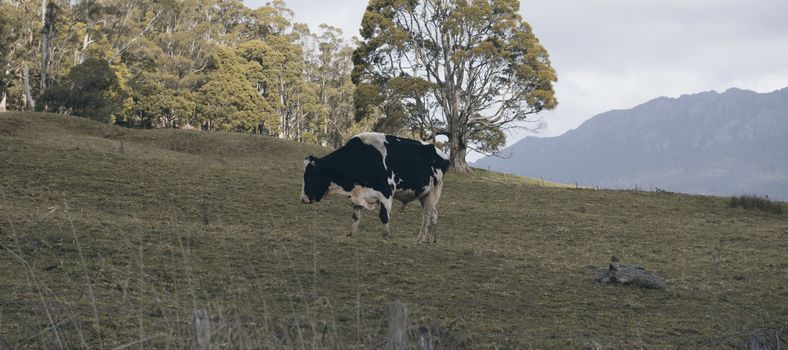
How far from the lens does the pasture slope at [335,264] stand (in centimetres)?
937

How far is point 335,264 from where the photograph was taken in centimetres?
1627

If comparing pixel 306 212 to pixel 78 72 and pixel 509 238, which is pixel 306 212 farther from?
pixel 78 72

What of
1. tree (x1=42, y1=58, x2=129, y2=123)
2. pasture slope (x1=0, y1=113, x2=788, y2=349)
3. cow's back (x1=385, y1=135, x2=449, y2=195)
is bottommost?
pasture slope (x1=0, y1=113, x2=788, y2=349)

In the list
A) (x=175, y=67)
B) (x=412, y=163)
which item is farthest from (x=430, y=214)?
(x=175, y=67)

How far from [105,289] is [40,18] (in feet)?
183

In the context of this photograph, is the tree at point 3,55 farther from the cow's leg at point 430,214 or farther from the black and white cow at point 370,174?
the cow's leg at point 430,214

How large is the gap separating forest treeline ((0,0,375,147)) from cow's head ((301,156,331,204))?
33636 millimetres

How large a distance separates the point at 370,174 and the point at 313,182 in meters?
1.50

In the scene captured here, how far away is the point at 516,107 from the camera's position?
175ft

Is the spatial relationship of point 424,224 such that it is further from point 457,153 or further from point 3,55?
point 3,55

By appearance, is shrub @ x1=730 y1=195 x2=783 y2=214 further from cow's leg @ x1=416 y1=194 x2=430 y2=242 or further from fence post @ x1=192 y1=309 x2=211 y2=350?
fence post @ x1=192 y1=309 x2=211 y2=350

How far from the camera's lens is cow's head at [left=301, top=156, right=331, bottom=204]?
20.2 m

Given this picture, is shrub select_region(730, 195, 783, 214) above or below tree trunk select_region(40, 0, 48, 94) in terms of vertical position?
below

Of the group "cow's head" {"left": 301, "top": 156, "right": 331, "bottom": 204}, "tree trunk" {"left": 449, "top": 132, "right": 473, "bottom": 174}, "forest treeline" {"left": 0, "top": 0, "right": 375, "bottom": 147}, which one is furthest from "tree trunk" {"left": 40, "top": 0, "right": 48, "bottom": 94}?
"cow's head" {"left": 301, "top": 156, "right": 331, "bottom": 204}
